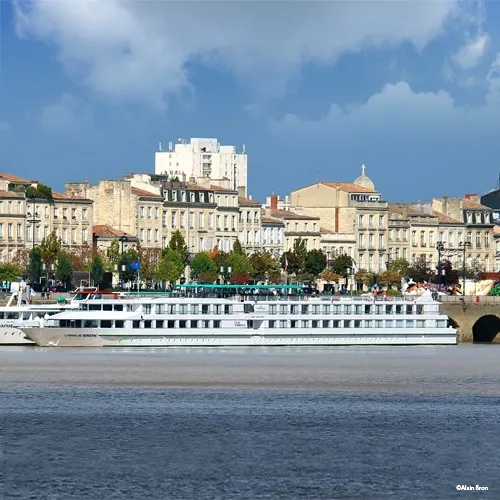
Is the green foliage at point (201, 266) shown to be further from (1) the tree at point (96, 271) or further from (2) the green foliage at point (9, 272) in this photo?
(2) the green foliage at point (9, 272)

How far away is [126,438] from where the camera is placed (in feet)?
190

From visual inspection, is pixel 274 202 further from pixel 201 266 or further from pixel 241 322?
pixel 241 322

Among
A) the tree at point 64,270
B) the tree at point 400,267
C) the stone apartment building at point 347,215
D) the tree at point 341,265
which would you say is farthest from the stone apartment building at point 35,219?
the tree at point 400,267

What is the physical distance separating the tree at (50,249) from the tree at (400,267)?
36.0m

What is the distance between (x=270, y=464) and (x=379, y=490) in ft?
15.8

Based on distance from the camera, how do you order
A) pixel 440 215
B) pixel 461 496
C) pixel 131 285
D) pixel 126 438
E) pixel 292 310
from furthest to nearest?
pixel 440 215 < pixel 131 285 < pixel 292 310 < pixel 126 438 < pixel 461 496

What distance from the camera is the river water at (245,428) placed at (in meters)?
50.0

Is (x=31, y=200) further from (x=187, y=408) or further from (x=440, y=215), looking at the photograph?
(x=187, y=408)

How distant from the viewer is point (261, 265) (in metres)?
148

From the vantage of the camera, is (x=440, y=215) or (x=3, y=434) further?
(x=440, y=215)

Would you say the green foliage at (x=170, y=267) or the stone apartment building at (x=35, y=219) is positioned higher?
the stone apartment building at (x=35, y=219)

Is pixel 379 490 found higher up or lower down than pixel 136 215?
lower down

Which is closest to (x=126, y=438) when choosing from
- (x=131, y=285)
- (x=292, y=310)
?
(x=292, y=310)

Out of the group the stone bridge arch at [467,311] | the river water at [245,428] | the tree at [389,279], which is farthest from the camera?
the tree at [389,279]
